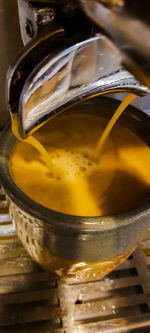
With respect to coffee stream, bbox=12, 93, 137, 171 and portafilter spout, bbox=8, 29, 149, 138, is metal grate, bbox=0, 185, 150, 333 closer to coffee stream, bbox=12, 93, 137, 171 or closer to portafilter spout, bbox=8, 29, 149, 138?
coffee stream, bbox=12, 93, 137, 171

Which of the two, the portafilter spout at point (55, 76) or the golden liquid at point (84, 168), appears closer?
the portafilter spout at point (55, 76)

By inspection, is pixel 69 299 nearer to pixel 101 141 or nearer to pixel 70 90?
pixel 101 141

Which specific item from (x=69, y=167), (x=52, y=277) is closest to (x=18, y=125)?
(x=69, y=167)

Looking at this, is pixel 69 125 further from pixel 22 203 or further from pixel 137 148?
pixel 22 203

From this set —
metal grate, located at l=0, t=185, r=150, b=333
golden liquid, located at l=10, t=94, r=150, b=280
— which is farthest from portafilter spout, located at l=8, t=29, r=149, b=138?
metal grate, located at l=0, t=185, r=150, b=333

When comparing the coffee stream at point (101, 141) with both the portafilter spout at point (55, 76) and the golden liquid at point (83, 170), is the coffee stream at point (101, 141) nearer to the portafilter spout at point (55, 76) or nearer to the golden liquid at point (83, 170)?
the golden liquid at point (83, 170)

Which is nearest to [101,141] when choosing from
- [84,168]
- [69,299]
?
[84,168]

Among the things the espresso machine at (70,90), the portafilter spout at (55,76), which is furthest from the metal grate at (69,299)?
the portafilter spout at (55,76)

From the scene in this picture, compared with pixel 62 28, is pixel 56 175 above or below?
below
